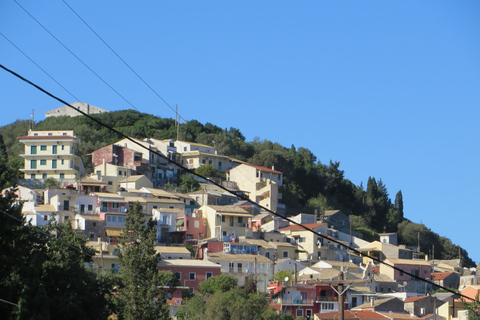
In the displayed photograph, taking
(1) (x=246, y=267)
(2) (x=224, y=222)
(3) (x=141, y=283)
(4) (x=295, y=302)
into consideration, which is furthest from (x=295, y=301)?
(3) (x=141, y=283)

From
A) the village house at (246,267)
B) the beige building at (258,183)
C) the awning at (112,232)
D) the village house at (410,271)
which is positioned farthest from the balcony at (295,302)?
the beige building at (258,183)

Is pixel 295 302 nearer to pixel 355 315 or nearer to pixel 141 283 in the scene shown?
pixel 355 315

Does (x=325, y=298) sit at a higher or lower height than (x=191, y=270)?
lower

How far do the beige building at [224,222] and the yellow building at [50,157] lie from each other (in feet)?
55.3

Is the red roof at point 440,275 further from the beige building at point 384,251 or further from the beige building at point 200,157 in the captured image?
the beige building at point 200,157

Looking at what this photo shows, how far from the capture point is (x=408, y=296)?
6938 centimetres

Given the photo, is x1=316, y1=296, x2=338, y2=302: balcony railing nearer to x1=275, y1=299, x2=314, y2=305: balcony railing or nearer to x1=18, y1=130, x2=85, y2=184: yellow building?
x1=275, y1=299, x2=314, y2=305: balcony railing

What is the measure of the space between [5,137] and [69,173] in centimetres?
2268

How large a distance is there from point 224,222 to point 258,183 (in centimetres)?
1871

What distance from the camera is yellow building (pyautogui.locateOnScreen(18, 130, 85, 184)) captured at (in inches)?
3429

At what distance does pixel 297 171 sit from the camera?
11269 centimetres

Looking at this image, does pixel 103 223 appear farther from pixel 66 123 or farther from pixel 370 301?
pixel 66 123

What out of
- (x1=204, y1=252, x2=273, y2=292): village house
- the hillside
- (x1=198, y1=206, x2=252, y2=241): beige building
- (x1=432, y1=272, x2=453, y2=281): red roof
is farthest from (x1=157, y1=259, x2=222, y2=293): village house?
the hillside

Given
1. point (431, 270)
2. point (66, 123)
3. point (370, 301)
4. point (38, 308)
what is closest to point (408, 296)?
point (370, 301)
